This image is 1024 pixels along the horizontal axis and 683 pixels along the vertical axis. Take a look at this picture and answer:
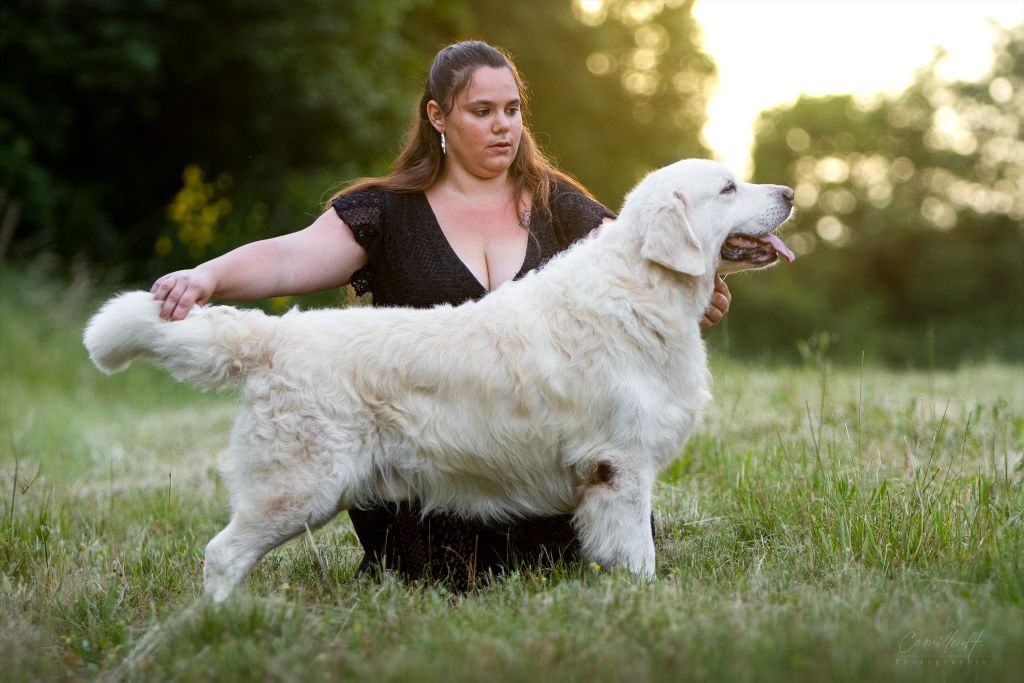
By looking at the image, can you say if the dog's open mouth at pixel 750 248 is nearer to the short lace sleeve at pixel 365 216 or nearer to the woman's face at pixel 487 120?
the woman's face at pixel 487 120

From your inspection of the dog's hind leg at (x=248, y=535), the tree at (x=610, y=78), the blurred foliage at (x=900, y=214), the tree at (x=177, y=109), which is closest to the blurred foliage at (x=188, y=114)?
the tree at (x=177, y=109)

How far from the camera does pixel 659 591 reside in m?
3.29

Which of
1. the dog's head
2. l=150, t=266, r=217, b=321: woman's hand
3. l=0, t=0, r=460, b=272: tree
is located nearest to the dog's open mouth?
the dog's head

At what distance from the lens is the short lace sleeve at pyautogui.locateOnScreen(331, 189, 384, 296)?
4246 millimetres

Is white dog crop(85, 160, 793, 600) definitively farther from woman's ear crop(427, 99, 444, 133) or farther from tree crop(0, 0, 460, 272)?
tree crop(0, 0, 460, 272)

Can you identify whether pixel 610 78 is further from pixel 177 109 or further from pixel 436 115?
pixel 436 115

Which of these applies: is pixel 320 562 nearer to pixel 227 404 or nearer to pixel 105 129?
pixel 227 404

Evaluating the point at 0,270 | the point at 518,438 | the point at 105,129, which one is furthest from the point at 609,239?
the point at 105,129

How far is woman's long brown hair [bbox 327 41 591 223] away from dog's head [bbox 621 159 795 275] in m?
0.74

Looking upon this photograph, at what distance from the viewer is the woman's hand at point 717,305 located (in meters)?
4.08

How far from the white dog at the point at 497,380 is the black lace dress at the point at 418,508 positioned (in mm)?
380

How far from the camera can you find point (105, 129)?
15.6 metres

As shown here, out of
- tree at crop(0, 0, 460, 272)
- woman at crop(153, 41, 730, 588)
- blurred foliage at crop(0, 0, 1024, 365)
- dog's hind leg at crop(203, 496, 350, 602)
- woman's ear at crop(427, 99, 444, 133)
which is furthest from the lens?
blurred foliage at crop(0, 0, 1024, 365)

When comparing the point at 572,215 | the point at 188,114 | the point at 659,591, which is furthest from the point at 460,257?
the point at 188,114
